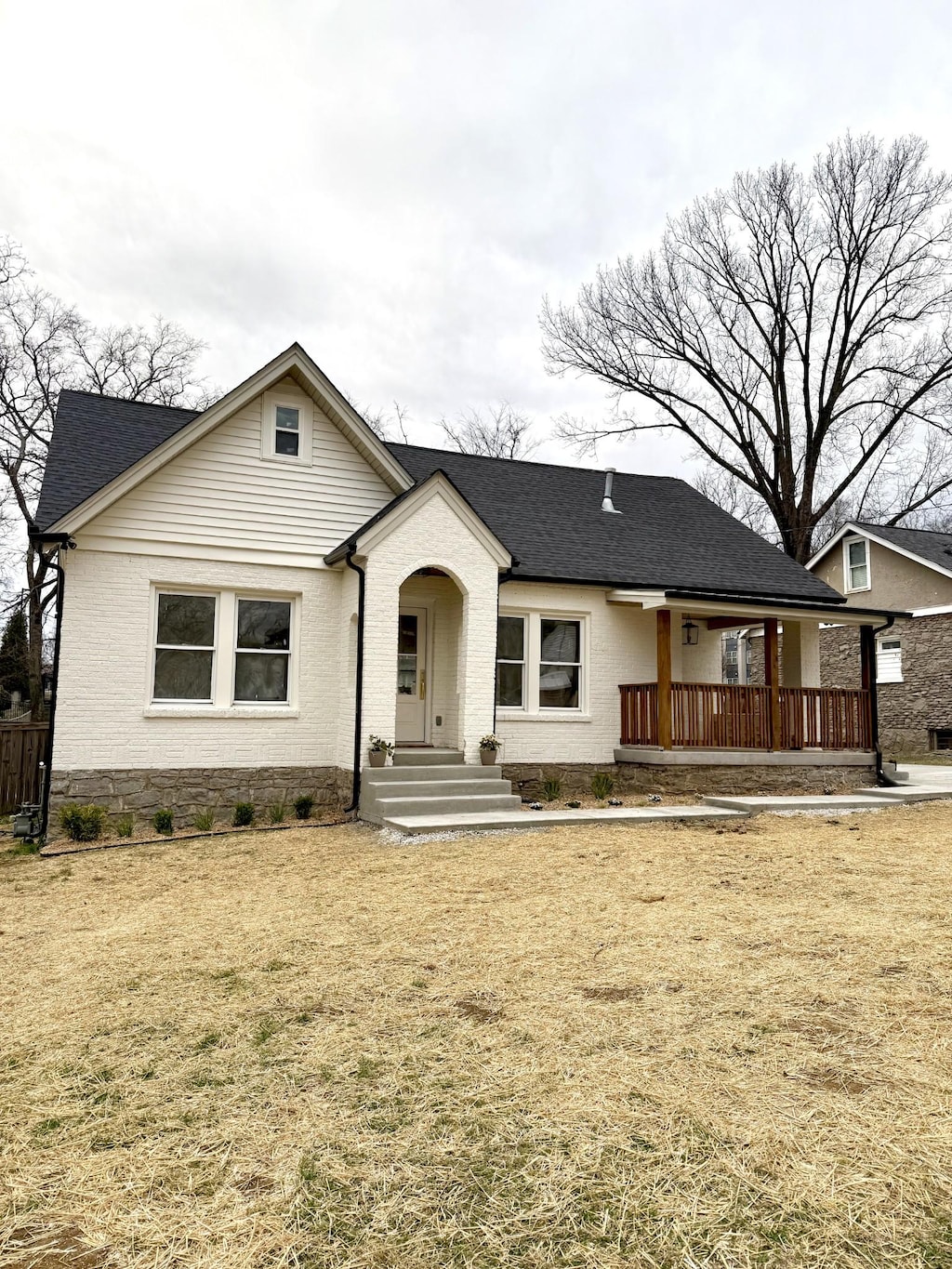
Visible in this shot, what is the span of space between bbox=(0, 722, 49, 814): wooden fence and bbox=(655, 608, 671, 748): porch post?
910cm

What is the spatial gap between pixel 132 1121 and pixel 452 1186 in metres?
1.25

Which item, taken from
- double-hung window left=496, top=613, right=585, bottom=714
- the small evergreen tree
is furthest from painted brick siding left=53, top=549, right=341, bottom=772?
the small evergreen tree

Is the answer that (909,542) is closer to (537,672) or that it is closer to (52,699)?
(537,672)

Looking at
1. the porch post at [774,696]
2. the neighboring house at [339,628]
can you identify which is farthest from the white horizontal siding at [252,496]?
the porch post at [774,696]

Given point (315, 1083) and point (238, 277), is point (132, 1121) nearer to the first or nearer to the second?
point (315, 1083)

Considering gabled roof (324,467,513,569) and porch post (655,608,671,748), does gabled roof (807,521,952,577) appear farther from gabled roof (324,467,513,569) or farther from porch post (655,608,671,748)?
gabled roof (324,467,513,569)

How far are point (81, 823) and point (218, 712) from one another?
7.17 ft

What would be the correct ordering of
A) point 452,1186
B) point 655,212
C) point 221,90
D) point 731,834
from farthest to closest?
point 655,212 < point 221,90 < point 731,834 < point 452,1186

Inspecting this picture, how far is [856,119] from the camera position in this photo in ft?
74.1

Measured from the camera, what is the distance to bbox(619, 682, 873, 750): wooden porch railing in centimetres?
1324

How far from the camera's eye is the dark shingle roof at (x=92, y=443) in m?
10.8

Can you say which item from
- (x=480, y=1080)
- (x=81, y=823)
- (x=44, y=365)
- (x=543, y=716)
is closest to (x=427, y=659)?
(x=543, y=716)

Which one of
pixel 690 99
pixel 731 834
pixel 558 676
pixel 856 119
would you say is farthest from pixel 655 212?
pixel 731 834

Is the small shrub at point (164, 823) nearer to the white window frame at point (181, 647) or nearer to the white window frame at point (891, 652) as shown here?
the white window frame at point (181, 647)
